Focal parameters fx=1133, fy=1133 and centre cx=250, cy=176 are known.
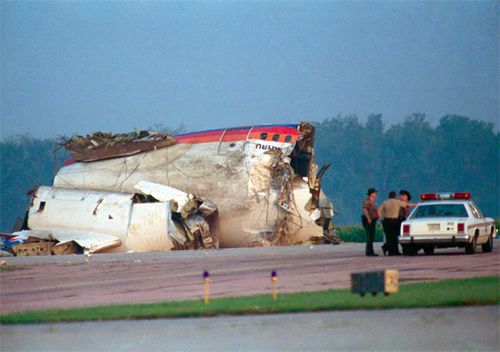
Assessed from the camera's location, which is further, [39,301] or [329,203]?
[329,203]

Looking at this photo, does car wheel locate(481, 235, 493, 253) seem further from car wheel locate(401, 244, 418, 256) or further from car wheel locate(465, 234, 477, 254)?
car wheel locate(401, 244, 418, 256)

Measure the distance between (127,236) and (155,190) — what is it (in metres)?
2.84

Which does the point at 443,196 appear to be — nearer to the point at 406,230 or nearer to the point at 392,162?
the point at 406,230

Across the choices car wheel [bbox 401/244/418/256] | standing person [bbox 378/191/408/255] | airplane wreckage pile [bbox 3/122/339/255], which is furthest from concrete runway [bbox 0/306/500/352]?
airplane wreckage pile [bbox 3/122/339/255]

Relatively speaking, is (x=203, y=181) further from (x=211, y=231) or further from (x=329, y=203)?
(x=329, y=203)

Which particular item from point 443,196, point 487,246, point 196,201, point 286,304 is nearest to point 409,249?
point 443,196

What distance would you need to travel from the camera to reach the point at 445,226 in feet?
110

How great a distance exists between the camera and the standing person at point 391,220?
34188mm

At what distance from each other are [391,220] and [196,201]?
680 inches

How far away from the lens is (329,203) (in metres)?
53.0

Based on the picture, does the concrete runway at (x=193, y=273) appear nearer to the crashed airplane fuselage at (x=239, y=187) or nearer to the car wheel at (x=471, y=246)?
the car wheel at (x=471, y=246)

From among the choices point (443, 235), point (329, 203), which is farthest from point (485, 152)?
point (443, 235)

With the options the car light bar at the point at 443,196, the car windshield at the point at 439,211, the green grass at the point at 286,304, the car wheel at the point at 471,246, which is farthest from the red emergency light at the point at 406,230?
the green grass at the point at 286,304

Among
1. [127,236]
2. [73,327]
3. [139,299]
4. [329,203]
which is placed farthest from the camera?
[329,203]
